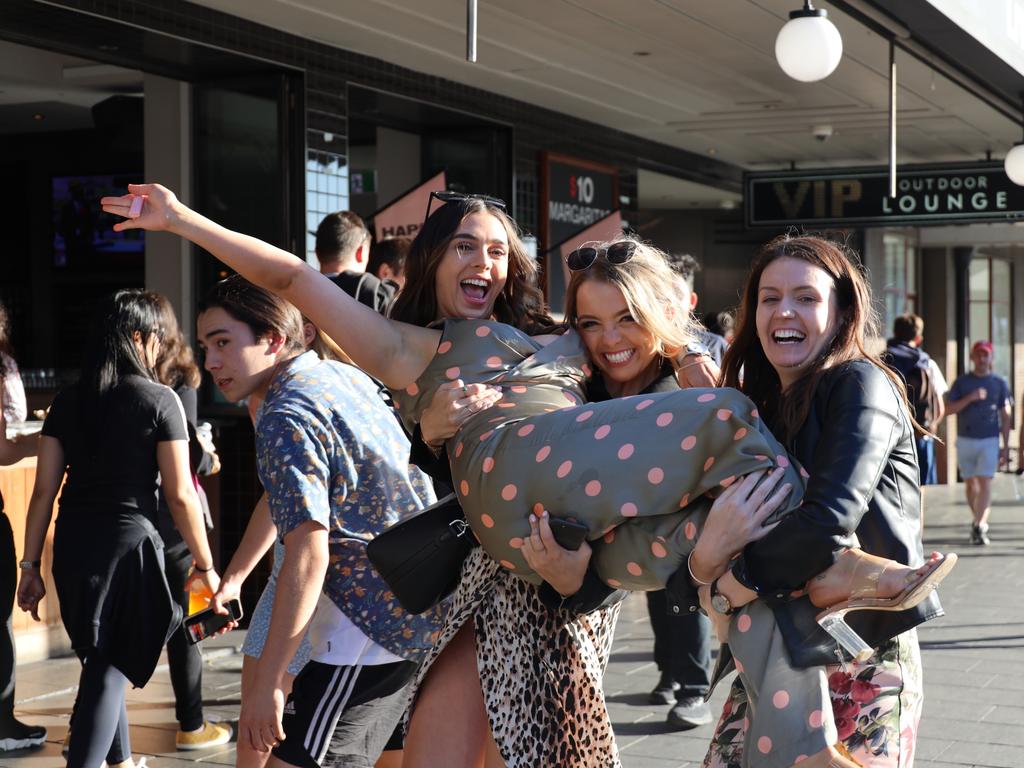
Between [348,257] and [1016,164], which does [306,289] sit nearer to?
[348,257]

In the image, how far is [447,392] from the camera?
2.77 m

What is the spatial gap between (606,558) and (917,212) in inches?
357

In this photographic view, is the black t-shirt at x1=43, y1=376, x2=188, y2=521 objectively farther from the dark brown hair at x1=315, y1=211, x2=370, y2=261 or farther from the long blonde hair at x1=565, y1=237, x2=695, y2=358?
the long blonde hair at x1=565, y1=237, x2=695, y2=358

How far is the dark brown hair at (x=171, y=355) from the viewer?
198 inches

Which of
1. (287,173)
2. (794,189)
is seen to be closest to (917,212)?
(794,189)

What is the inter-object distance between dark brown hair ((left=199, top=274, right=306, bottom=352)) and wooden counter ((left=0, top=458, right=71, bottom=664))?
12.8 feet

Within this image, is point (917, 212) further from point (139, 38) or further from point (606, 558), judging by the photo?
point (606, 558)

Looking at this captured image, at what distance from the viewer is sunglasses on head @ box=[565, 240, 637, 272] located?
2967mm

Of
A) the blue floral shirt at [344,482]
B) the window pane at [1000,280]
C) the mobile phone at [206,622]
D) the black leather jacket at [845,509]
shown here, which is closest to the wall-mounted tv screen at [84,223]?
the mobile phone at [206,622]

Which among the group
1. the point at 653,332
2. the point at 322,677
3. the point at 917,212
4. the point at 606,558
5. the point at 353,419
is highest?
the point at 917,212

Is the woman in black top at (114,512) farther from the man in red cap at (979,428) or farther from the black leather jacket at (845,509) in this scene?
the man in red cap at (979,428)

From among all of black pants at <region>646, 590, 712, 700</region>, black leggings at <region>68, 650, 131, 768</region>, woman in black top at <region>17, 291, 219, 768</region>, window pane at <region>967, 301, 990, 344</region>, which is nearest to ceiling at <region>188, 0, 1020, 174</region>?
woman in black top at <region>17, 291, 219, 768</region>

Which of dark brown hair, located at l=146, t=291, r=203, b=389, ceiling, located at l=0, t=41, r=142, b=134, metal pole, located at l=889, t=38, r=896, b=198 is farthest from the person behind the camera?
ceiling, located at l=0, t=41, r=142, b=134

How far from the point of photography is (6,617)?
5.65 m
